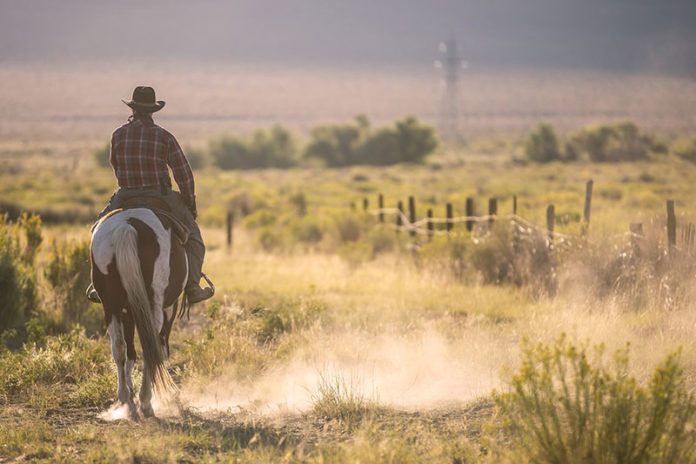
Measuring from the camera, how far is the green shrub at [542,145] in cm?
6362

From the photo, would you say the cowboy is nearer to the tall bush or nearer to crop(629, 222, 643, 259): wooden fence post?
the tall bush

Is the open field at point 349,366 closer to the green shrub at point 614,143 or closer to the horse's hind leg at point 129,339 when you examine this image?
the horse's hind leg at point 129,339

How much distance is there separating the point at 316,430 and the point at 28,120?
152 meters

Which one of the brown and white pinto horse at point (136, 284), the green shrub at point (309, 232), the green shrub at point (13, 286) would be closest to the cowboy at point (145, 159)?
the brown and white pinto horse at point (136, 284)

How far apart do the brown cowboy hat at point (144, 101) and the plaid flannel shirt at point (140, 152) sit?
104 millimetres

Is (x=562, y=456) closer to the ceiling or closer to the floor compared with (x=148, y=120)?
closer to the floor

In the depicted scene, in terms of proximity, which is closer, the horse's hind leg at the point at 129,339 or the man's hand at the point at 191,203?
the horse's hind leg at the point at 129,339

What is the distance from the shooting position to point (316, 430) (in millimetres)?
5770

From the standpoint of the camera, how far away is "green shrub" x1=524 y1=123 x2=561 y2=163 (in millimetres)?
63625

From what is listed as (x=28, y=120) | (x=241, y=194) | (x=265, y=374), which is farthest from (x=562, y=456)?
(x=28, y=120)

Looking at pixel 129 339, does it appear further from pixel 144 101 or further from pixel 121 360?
pixel 144 101

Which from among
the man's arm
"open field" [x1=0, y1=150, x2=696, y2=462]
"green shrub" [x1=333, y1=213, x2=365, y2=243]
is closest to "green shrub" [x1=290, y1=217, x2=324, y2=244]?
"green shrub" [x1=333, y1=213, x2=365, y2=243]

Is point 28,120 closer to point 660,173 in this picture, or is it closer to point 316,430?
point 660,173

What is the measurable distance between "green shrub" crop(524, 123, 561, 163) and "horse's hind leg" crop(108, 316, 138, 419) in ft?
200
